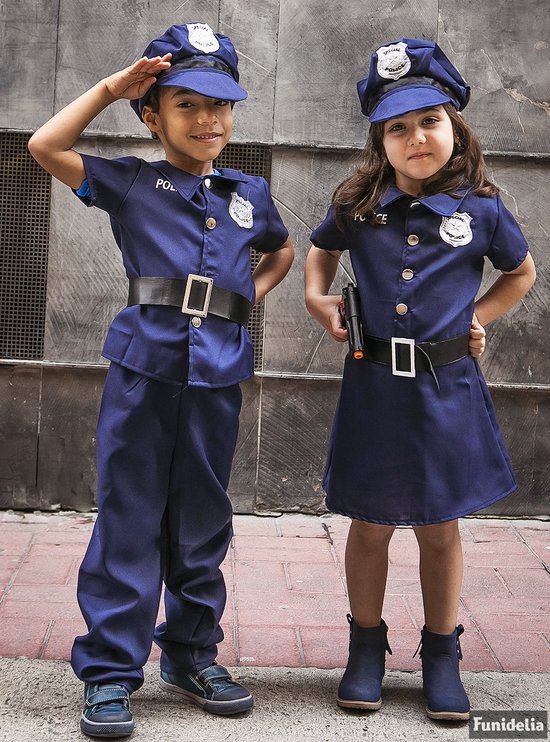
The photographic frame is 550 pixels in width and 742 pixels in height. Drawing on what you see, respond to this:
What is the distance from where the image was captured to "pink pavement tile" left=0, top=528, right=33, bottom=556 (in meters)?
4.40

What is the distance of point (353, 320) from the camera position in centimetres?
290

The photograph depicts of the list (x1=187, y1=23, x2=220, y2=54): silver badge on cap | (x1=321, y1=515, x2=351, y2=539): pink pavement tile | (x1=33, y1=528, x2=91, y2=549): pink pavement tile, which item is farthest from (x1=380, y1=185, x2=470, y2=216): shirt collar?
(x1=33, y1=528, x2=91, y2=549): pink pavement tile

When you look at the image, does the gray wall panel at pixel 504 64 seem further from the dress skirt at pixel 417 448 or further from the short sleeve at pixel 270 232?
the dress skirt at pixel 417 448

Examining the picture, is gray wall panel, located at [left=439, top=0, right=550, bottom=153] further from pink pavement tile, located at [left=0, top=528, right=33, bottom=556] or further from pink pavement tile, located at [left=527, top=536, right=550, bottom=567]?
pink pavement tile, located at [left=0, top=528, right=33, bottom=556]

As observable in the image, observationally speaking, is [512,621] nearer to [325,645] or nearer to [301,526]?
[325,645]

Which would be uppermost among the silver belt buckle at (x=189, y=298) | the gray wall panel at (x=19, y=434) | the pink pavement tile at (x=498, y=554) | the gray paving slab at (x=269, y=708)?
the silver belt buckle at (x=189, y=298)

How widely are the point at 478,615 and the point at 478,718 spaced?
0.90 metres

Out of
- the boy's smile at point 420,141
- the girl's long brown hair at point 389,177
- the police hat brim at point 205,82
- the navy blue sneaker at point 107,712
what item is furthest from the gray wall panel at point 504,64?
the navy blue sneaker at point 107,712

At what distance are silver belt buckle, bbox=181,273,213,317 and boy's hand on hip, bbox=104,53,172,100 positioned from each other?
0.52m

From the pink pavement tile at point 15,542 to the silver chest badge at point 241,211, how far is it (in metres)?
2.13

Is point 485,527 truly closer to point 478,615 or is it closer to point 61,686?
point 478,615

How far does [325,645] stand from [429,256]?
1434 mm

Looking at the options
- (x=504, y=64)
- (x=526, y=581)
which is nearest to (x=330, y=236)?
(x=526, y=581)

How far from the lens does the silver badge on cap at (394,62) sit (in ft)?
9.37
